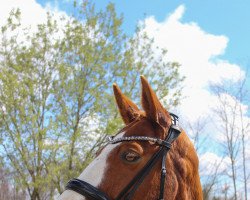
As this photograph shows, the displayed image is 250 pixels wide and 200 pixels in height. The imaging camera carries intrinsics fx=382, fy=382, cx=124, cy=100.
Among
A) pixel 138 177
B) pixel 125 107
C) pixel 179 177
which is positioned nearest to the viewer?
pixel 138 177

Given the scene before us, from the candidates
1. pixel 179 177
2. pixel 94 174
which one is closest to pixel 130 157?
pixel 94 174

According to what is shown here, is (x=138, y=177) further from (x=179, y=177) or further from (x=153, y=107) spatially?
(x=153, y=107)

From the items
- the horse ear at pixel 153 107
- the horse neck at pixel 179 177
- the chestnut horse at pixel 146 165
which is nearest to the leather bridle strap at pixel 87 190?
the chestnut horse at pixel 146 165

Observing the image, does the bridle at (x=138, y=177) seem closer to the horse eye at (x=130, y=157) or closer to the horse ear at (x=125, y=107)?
the horse eye at (x=130, y=157)

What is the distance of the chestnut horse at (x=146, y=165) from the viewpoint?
2.24m

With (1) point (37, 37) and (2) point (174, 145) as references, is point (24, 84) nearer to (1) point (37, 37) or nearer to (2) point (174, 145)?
(1) point (37, 37)

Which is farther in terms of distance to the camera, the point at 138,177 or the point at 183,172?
the point at 183,172

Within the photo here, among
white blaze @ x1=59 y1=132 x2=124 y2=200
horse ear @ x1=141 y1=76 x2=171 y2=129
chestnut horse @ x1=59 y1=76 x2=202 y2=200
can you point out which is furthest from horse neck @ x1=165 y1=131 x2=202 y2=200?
white blaze @ x1=59 y1=132 x2=124 y2=200

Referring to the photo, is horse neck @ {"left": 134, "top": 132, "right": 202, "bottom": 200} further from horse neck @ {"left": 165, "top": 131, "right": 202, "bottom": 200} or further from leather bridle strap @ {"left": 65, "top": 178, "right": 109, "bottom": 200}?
leather bridle strap @ {"left": 65, "top": 178, "right": 109, "bottom": 200}

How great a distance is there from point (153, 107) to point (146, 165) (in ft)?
1.31

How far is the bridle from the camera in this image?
2168 mm

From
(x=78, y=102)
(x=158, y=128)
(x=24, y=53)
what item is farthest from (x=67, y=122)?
(x=158, y=128)

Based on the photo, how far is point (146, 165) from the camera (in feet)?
7.80

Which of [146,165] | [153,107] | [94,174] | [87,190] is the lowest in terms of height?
[87,190]
